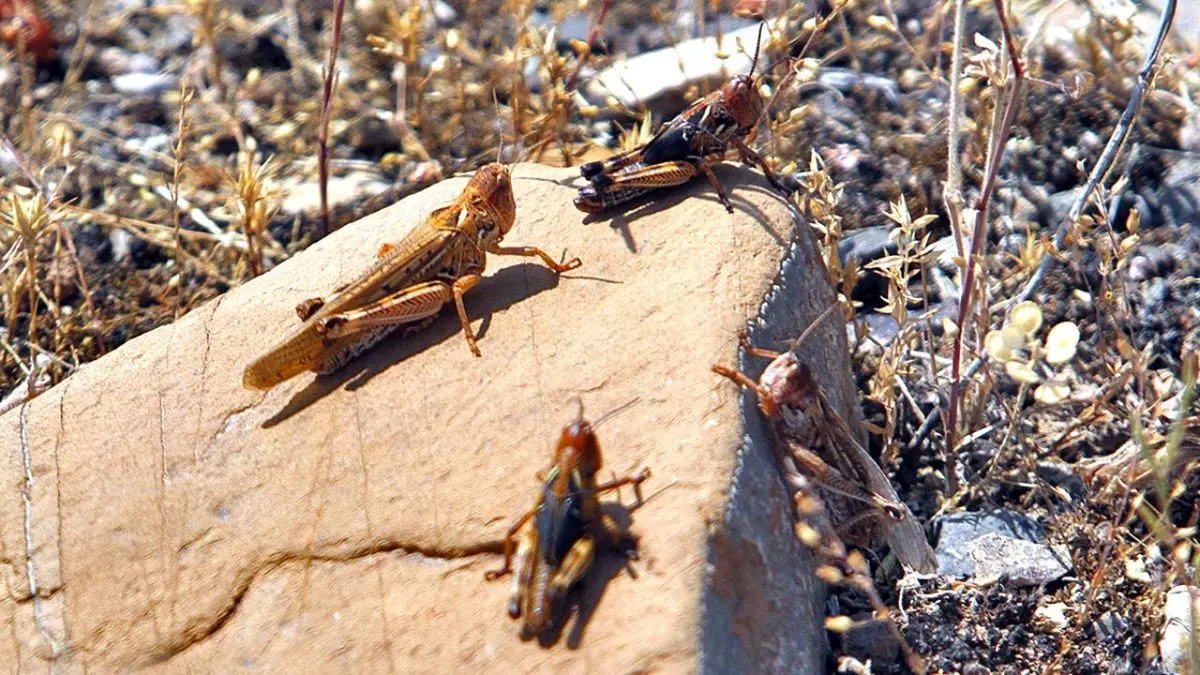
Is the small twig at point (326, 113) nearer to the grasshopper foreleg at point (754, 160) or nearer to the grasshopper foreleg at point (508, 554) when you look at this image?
the grasshopper foreleg at point (754, 160)

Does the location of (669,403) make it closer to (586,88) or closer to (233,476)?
(233,476)

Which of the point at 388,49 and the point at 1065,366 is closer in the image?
the point at 1065,366

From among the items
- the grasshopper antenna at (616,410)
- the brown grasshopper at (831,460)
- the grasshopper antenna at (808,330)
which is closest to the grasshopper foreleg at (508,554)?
the grasshopper antenna at (616,410)

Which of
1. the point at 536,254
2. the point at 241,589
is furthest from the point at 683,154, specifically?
the point at 241,589

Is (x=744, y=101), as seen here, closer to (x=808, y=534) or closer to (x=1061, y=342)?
(x=1061, y=342)

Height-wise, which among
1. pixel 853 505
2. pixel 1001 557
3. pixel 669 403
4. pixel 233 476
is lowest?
pixel 1001 557

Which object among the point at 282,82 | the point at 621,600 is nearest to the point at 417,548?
the point at 621,600

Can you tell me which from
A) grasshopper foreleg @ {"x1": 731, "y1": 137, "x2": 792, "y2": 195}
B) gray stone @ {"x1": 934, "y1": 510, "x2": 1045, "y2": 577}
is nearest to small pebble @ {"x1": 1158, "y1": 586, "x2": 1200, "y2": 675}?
gray stone @ {"x1": 934, "y1": 510, "x2": 1045, "y2": 577}
